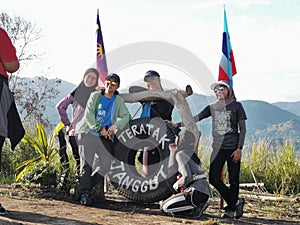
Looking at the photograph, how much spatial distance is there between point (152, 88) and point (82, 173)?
1.42 metres

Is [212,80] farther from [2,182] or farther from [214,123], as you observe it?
[2,182]

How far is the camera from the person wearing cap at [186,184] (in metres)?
5.81

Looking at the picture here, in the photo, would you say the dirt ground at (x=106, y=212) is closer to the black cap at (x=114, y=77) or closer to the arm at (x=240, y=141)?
the arm at (x=240, y=141)

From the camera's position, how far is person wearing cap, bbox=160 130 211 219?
229 inches

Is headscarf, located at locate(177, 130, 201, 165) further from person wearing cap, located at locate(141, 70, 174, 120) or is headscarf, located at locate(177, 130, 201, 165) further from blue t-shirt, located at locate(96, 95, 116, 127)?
blue t-shirt, located at locate(96, 95, 116, 127)

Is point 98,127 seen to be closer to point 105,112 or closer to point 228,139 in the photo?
point 105,112

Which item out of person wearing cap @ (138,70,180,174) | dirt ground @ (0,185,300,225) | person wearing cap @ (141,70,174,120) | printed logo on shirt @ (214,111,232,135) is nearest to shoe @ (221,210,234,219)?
dirt ground @ (0,185,300,225)

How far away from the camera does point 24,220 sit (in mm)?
5031

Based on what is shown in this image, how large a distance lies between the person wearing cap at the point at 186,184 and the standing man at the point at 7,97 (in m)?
1.91

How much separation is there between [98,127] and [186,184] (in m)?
1.30

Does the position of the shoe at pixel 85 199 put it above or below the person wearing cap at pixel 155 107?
below

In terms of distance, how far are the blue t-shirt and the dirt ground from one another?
1067mm

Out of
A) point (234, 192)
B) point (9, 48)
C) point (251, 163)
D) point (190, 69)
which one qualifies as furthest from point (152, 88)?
point (251, 163)

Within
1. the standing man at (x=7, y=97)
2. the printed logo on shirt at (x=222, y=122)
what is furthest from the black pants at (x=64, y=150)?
the printed logo on shirt at (x=222, y=122)
